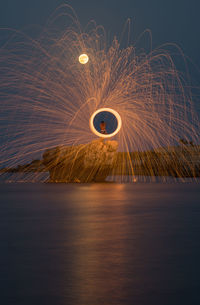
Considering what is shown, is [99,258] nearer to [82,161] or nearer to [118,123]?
[118,123]

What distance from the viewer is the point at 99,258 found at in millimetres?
7090

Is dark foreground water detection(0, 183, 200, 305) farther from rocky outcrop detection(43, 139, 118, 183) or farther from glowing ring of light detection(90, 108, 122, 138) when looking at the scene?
rocky outcrop detection(43, 139, 118, 183)

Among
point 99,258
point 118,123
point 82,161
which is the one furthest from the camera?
point 82,161

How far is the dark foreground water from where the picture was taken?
5117 millimetres

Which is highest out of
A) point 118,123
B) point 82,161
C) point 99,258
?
point 118,123

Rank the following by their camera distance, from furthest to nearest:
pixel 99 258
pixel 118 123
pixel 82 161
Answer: pixel 82 161 < pixel 118 123 < pixel 99 258

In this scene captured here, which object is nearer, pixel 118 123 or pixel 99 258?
pixel 99 258

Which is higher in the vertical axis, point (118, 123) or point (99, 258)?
point (118, 123)

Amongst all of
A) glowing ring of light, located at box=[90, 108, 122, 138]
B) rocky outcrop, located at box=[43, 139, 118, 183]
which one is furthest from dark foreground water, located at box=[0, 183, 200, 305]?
rocky outcrop, located at box=[43, 139, 118, 183]

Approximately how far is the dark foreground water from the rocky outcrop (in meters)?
17.7

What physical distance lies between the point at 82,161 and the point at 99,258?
24379mm

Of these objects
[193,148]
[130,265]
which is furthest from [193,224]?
[193,148]

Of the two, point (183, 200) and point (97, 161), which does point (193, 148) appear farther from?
point (183, 200)

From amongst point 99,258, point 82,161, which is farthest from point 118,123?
point 99,258
